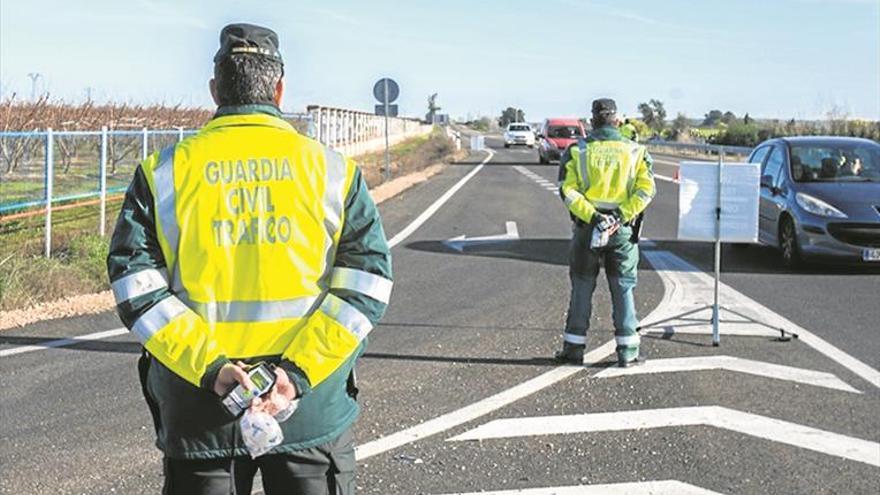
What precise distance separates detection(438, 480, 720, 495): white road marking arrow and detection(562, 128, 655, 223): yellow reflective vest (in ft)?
9.26

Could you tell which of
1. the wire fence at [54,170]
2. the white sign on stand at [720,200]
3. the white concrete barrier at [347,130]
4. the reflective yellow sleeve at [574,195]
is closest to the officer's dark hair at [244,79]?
the reflective yellow sleeve at [574,195]

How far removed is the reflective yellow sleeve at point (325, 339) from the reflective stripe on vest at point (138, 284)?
1.34 feet

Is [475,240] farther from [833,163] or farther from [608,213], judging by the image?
[608,213]

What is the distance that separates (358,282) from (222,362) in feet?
1.41

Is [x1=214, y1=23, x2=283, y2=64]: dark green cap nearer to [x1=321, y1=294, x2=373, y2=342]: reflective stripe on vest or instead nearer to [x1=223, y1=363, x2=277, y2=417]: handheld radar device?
[x1=321, y1=294, x2=373, y2=342]: reflective stripe on vest


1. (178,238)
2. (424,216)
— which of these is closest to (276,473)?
(178,238)

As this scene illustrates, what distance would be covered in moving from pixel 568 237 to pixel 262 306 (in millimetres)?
13687

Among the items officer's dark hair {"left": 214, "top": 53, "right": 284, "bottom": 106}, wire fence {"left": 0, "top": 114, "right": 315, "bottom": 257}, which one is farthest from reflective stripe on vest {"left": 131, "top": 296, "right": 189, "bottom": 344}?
wire fence {"left": 0, "top": 114, "right": 315, "bottom": 257}

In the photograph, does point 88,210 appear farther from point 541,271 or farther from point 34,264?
point 541,271

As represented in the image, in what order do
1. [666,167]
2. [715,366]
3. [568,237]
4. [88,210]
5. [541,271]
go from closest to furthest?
[715,366], [541,271], [568,237], [88,210], [666,167]

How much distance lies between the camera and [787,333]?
8672 mm

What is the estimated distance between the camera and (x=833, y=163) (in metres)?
13.6

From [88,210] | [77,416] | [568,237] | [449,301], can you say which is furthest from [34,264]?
[568,237]

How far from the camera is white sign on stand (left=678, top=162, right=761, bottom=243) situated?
865cm
